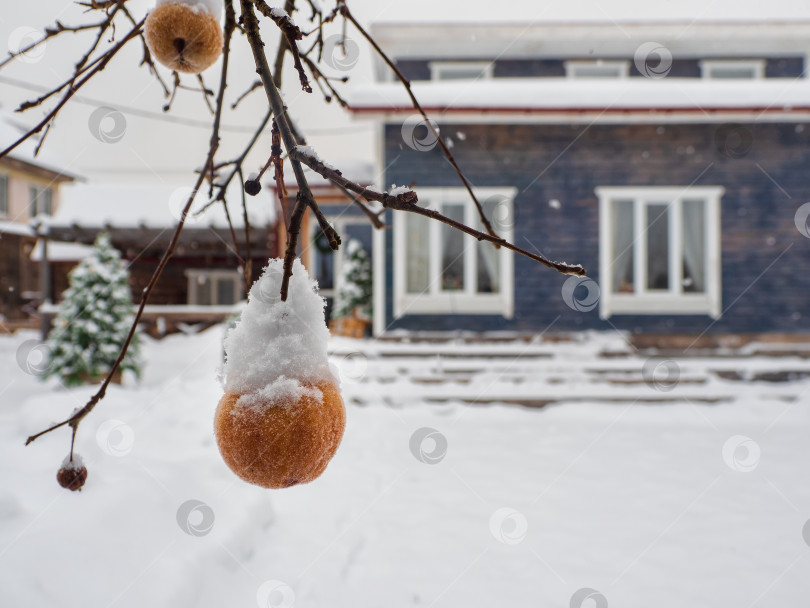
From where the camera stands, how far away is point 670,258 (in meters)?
8.20

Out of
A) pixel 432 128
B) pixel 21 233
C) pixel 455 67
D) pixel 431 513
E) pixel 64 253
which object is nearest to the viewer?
pixel 432 128

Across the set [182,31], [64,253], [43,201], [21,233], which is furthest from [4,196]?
[182,31]

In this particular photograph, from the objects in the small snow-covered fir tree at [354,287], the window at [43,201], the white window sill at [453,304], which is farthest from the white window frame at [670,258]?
the window at [43,201]

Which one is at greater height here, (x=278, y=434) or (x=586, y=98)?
(x=586, y=98)

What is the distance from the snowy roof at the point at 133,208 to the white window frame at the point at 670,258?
660 cm

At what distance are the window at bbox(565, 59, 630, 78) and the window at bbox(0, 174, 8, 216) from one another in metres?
15.8

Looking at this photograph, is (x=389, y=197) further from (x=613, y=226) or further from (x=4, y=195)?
(x=4, y=195)

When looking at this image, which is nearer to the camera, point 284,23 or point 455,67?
point 284,23

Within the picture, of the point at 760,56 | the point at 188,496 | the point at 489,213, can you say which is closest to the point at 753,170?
the point at 760,56

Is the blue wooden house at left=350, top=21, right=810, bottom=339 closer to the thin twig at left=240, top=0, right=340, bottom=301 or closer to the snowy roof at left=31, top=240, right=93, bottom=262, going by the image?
the thin twig at left=240, top=0, right=340, bottom=301

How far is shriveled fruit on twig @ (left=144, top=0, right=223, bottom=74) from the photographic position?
832 mm

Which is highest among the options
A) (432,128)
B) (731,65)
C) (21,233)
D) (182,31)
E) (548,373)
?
(731,65)

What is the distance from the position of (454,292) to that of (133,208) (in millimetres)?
8733

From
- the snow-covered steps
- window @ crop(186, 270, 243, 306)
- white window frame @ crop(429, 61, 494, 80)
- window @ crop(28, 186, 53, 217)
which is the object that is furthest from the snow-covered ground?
window @ crop(28, 186, 53, 217)
